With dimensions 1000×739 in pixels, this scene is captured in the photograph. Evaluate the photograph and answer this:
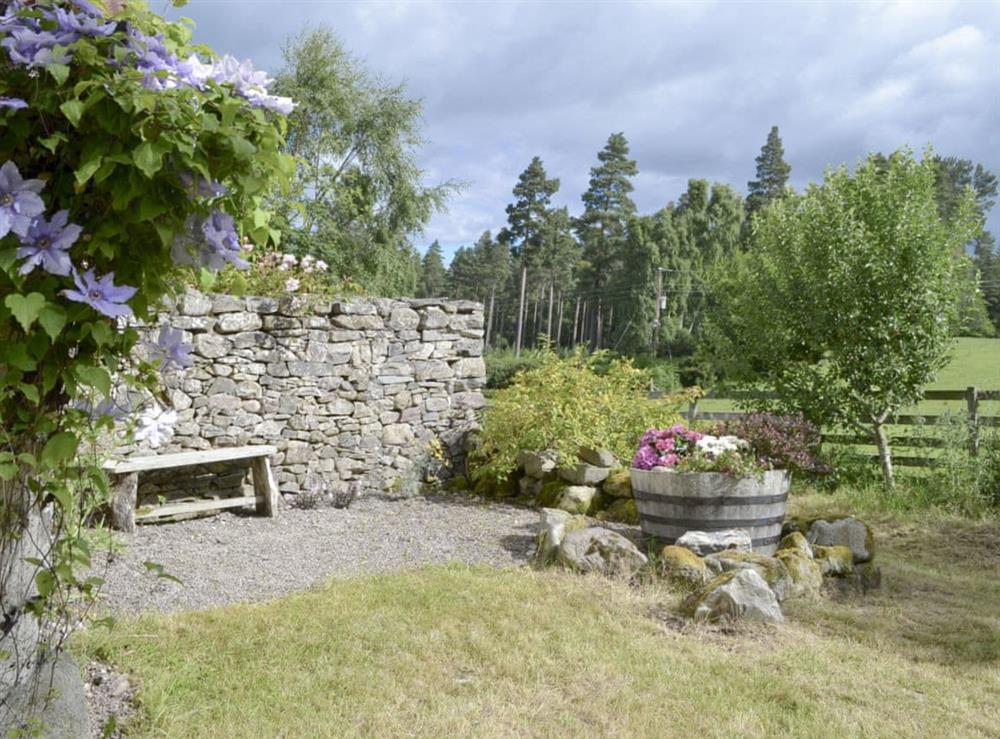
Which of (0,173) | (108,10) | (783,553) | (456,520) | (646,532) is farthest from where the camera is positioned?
(456,520)

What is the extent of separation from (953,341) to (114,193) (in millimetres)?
8952

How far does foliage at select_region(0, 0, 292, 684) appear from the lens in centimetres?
141

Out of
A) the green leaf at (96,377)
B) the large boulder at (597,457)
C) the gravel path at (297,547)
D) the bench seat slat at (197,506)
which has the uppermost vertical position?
the green leaf at (96,377)

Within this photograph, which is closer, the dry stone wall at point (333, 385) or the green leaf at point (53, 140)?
the green leaf at point (53, 140)

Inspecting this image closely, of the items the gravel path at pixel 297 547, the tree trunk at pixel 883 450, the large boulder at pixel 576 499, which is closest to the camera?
the gravel path at pixel 297 547

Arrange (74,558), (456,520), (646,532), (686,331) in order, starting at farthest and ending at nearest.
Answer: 1. (686,331)
2. (456,520)
3. (646,532)
4. (74,558)

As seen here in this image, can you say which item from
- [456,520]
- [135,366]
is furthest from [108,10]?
[456,520]

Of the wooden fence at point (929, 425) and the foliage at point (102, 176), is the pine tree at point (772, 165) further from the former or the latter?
the foliage at point (102, 176)

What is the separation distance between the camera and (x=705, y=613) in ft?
13.9

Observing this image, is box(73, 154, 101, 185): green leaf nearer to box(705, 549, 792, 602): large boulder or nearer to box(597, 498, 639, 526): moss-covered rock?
box(705, 549, 792, 602): large boulder

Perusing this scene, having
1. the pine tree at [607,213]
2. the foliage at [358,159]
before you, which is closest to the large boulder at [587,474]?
the foliage at [358,159]

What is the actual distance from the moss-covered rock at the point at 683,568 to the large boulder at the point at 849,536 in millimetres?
1278

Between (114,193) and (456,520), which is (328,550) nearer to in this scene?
(456,520)

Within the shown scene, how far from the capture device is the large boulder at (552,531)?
5226 mm
